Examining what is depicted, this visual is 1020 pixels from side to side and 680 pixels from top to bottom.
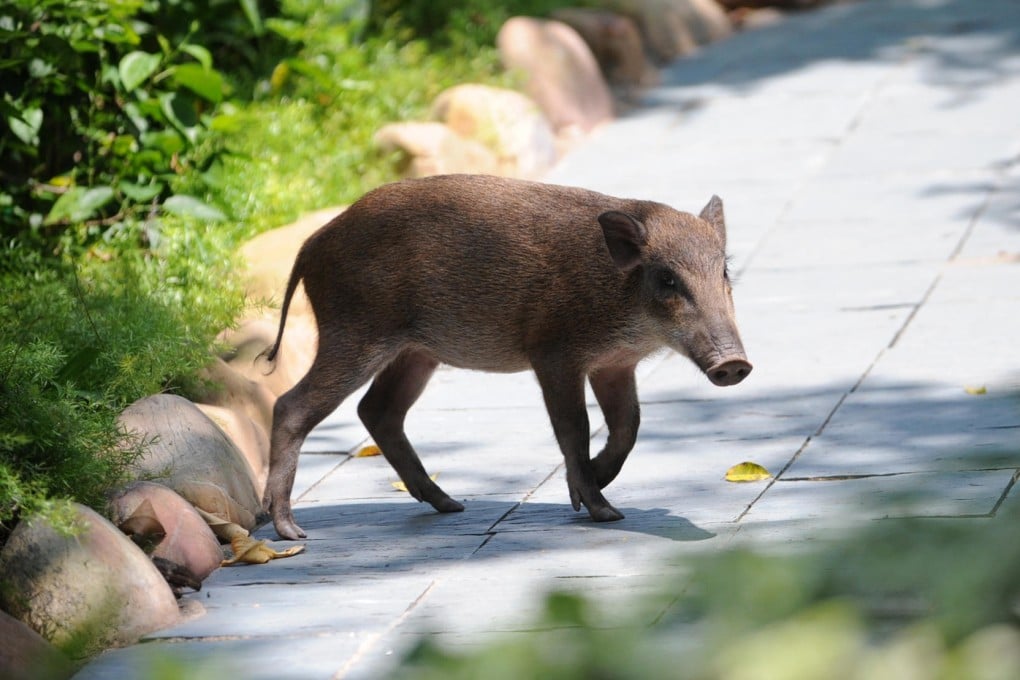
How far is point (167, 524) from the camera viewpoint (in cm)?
561

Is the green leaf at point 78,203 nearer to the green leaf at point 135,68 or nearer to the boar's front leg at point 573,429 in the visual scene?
the green leaf at point 135,68

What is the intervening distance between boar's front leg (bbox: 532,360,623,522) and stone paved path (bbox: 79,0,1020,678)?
10 cm

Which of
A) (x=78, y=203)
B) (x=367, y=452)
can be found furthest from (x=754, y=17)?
(x=367, y=452)

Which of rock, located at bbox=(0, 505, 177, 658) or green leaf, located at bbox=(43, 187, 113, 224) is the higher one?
rock, located at bbox=(0, 505, 177, 658)

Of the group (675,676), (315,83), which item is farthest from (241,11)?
(675,676)

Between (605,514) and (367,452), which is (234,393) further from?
(605,514)

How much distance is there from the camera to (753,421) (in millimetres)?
7039

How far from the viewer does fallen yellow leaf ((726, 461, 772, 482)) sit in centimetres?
614

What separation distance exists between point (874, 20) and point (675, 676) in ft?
48.1

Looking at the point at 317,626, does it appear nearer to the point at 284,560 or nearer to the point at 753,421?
the point at 284,560

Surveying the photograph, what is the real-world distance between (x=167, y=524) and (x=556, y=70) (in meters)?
7.85

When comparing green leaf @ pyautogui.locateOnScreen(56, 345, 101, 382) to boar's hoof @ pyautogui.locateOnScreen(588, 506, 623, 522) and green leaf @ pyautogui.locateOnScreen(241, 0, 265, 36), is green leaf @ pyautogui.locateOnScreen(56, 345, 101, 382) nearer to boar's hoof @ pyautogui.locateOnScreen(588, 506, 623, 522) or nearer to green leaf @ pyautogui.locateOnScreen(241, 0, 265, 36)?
boar's hoof @ pyautogui.locateOnScreen(588, 506, 623, 522)

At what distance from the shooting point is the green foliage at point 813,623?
134cm

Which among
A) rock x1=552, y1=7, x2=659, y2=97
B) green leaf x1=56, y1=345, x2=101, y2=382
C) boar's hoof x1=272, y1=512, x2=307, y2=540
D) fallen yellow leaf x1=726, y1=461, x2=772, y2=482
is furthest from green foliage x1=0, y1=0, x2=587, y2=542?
fallen yellow leaf x1=726, y1=461, x2=772, y2=482
